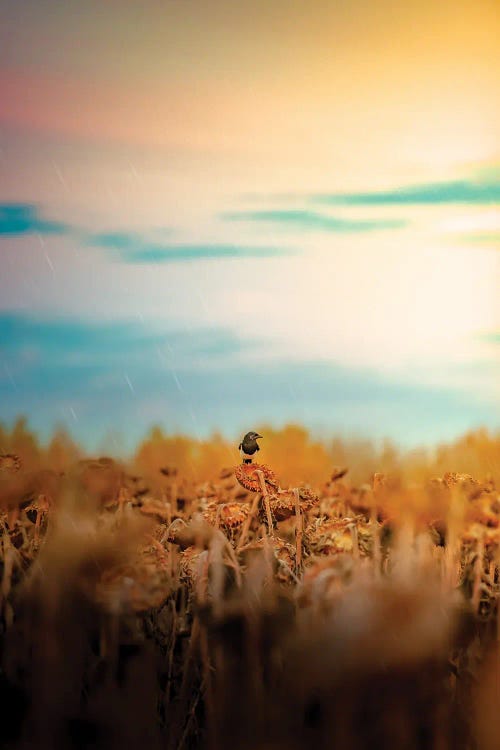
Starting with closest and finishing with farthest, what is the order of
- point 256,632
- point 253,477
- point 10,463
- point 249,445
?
point 256,632 < point 253,477 < point 249,445 < point 10,463

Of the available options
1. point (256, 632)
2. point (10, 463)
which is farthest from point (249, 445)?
point (256, 632)

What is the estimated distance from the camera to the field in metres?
1.00

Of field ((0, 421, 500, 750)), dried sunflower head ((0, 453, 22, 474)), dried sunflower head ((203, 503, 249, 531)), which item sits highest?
dried sunflower head ((0, 453, 22, 474))

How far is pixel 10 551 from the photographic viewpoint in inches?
57.9

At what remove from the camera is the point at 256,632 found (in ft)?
3.84

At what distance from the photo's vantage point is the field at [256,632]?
100 cm

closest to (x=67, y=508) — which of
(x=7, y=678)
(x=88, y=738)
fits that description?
(x=7, y=678)

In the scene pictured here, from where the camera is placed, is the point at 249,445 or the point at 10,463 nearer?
the point at 249,445

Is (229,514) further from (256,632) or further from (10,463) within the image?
(256,632)

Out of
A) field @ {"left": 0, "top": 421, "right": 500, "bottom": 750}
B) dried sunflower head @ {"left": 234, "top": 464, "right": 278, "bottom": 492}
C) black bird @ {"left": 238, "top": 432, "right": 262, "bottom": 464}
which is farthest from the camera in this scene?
black bird @ {"left": 238, "top": 432, "right": 262, "bottom": 464}

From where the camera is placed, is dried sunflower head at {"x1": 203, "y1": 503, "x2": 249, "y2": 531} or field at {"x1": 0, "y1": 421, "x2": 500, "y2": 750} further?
dried sunflower head at {"x1": 203, "y1": 503, "x2": 249, "y2": 531}

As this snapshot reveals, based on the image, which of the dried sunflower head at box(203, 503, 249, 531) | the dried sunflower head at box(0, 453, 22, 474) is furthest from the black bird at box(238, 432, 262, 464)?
the dried sunflower head at box(0, 453, 22, 474)

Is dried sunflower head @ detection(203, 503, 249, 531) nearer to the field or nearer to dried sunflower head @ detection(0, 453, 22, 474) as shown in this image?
the field

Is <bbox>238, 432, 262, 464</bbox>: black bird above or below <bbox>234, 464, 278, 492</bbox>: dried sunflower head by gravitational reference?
above
